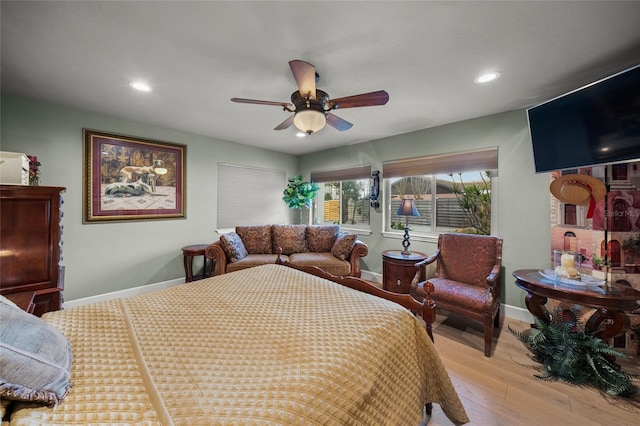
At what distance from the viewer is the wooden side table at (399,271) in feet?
9.99

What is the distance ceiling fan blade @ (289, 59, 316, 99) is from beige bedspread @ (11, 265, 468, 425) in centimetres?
148

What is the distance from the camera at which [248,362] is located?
91 cm

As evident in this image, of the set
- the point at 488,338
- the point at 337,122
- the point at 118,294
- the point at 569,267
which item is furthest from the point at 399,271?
the point at 118,294

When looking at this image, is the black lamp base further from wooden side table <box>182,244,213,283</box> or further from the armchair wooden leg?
wooden side table <box>182,244,213,283</box>

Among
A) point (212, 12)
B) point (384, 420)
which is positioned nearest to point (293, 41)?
point (212, 12)

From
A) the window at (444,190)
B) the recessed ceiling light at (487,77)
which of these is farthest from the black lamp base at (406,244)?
the recessed ceiling light at (487,77)

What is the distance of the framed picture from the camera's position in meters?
3.04

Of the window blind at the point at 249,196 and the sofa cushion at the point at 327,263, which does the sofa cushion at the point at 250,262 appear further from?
the window blind at the point at 249,196

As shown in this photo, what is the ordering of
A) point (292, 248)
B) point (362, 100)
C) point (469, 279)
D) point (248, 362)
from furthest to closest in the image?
point (292, 248)
point (469, 279)
point (362, 100)
point (248, 362)

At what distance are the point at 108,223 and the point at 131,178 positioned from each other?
2.17ft

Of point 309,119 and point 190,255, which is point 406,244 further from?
point 190,255

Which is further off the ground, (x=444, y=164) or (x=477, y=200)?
(x=444, y=164)

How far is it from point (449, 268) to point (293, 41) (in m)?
2.77

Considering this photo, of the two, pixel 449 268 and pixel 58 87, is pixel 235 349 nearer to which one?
pixel 449 268
